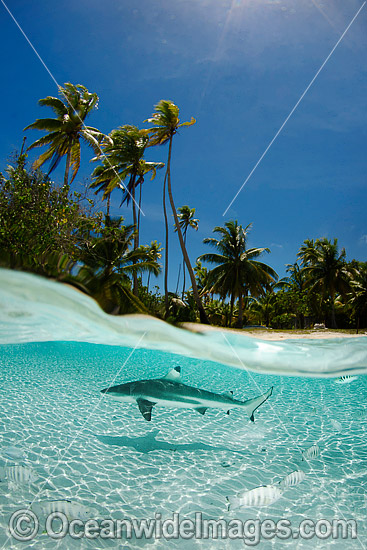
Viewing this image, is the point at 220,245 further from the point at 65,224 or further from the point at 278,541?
the point at 278,541

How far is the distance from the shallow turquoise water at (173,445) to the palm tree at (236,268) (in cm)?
1842

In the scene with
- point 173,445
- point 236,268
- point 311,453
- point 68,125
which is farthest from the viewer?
point 236,268

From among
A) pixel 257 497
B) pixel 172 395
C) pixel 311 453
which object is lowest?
pixel 257 497

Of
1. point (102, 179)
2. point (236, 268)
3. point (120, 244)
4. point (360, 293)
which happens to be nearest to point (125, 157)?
point (102, 179)

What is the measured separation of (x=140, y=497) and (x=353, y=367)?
903cm

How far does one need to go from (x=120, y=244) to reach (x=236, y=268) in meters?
14.1

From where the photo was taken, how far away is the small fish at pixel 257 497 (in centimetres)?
423

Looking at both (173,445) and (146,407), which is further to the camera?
(173,445)

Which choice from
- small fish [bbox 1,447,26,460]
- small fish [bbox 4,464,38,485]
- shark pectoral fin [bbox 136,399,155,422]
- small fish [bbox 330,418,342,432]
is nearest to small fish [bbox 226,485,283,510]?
shark pectoral fin [bbox 136,399,155,422]

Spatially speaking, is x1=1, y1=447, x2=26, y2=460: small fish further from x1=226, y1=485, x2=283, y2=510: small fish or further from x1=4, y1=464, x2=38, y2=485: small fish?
x1=226, y1=485, x2=283, y2=510: small fish

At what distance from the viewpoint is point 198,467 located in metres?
6.01
